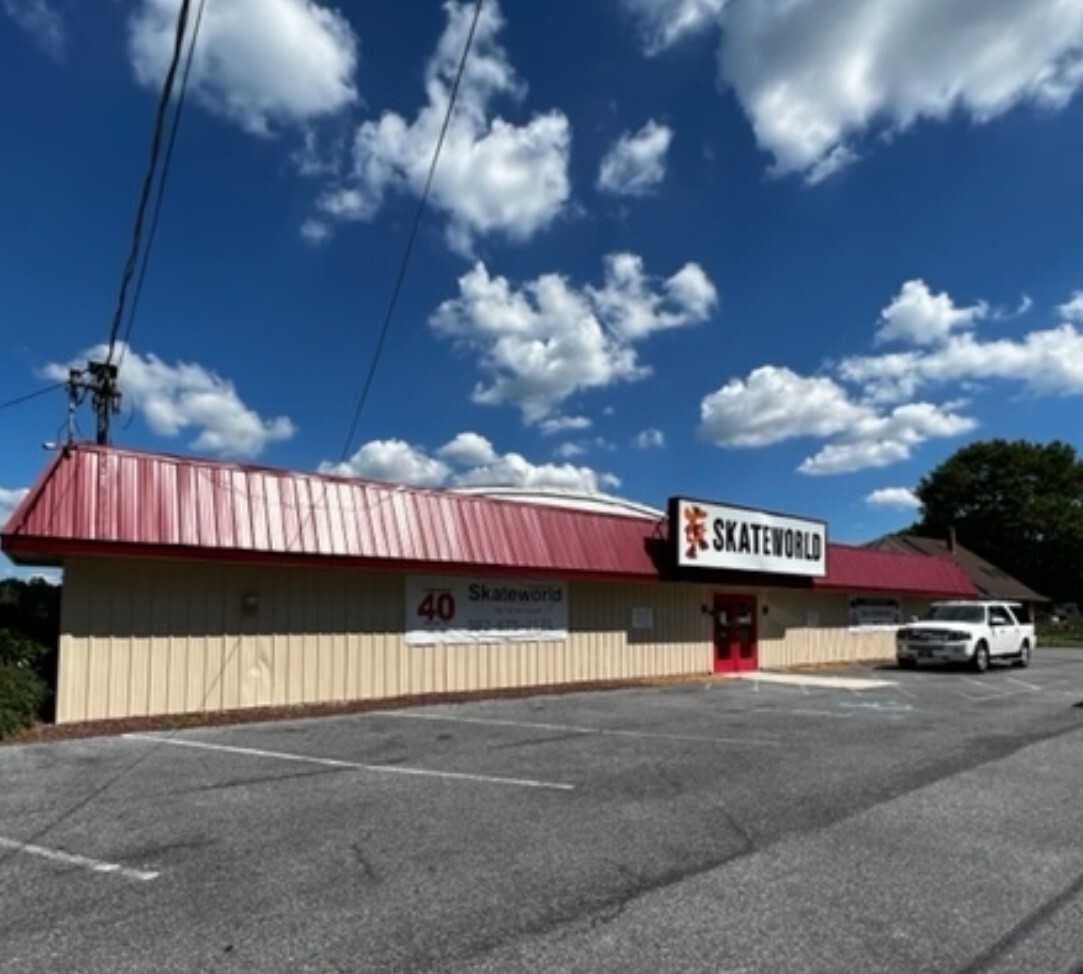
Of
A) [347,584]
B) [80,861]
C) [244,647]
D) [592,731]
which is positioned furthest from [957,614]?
[80,861]

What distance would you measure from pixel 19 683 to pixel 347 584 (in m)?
5.24

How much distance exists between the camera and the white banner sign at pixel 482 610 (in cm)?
1725

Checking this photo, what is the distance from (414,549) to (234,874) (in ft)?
34.9

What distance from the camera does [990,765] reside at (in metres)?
10.4

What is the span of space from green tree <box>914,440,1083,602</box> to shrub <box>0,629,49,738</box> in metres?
72.2

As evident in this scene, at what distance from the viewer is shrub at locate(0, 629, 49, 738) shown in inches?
459

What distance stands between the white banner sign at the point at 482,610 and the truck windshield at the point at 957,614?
1306 cm

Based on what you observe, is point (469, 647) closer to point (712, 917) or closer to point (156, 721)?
point (156, 721)

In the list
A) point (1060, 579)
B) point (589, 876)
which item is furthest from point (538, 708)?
point (1060, 579)

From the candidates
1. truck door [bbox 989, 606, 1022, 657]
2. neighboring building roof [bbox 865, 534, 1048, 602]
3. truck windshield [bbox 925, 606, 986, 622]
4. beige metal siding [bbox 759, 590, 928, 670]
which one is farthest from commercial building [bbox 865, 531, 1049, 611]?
truck windshield [bbox 925, 606, 986, 622]

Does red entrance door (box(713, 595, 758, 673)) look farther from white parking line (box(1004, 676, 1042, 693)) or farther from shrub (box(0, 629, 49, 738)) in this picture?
shrub (box(0, 629, 49, 738))

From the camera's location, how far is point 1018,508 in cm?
7606

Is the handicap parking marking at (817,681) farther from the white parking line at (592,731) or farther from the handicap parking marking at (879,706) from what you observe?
the white parking line at (592,731)

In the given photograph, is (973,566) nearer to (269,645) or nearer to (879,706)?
(879,706)
